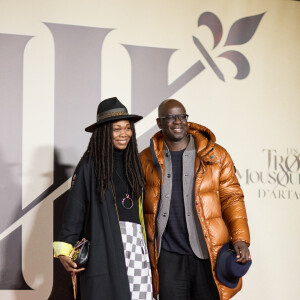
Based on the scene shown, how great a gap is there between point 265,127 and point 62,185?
174 centimetres

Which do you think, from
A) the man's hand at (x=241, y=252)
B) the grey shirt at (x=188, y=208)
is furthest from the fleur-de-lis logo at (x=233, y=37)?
the man's hand at (x=241, y=252)

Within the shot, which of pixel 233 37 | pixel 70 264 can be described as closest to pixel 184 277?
pixel 70 264

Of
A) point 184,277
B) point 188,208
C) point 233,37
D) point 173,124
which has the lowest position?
point 184,277

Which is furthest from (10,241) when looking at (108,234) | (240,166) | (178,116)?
(240,166)

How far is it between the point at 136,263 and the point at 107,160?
1.88 feet

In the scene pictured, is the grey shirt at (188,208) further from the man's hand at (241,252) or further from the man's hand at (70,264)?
the man's hand at (70,264)

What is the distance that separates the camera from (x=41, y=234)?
3.41m

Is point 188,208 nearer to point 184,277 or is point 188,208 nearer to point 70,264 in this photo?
point 184,277

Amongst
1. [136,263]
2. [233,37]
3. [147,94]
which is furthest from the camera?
[233,37]

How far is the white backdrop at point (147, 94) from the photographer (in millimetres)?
3418

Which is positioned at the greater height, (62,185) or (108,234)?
(62,185)

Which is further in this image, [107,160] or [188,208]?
[188,208]

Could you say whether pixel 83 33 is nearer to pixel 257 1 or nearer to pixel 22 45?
pixel 22 45

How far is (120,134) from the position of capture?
8.38 feet
